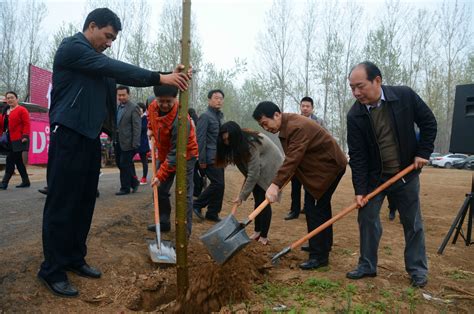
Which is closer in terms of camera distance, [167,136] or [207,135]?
[167,136]

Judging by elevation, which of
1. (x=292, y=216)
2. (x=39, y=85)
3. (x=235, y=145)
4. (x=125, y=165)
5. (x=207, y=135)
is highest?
(x=39, y=85)

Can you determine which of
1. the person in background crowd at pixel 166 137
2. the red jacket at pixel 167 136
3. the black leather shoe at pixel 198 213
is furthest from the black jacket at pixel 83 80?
the black leather shoe at pixel 198 213

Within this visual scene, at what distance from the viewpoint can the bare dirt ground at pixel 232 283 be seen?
288 cm

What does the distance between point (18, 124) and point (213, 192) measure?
167 inches

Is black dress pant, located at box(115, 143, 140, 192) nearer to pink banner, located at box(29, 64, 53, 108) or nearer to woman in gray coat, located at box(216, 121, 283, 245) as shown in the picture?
woman in gray coat, located at box(216, 121, 283, 245)

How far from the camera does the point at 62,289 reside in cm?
282

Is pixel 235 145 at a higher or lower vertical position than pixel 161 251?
higher

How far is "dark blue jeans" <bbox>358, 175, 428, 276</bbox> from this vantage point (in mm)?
3361

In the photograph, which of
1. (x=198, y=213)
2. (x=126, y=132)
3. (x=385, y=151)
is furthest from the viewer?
(x=126, y=132)

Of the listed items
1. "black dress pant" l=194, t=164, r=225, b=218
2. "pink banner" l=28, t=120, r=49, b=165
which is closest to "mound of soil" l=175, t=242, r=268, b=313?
"black dress pant" l=194, t=164, r=225, b=218

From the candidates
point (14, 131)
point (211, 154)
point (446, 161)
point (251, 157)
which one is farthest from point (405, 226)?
point (446, 161)

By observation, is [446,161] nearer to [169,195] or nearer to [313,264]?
[313,264]

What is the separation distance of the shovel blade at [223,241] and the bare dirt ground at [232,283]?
0.32 metres

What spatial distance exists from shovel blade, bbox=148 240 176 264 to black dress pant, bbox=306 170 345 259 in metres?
1.43
